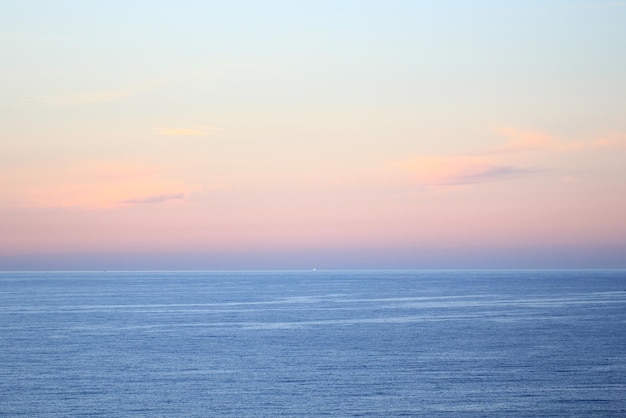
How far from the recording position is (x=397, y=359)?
84375 mm

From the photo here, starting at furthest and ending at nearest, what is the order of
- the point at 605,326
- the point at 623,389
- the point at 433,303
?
the point at 433,303 < the point at 605,326 < the point at 623,389

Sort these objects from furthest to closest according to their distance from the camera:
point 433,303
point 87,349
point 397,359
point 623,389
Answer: point 433,303, point 87,349, point 397,359, point 623,389

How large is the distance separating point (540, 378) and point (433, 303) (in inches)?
4156

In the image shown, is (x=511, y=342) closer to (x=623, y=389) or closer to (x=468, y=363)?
(x=468, y=363)

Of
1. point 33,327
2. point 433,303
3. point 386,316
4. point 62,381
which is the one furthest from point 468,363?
point 433,303

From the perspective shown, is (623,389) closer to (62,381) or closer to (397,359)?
(397,359)

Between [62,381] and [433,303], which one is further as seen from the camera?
[433,303]

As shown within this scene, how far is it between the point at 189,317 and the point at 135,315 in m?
11.0

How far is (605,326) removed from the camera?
116375mm

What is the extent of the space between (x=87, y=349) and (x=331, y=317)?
Result: 52.7 meters

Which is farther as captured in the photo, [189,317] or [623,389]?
[189,317]

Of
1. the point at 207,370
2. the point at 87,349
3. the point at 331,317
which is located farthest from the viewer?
the point at 331,317

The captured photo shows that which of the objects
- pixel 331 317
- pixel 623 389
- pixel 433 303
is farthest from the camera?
pixel 433 303

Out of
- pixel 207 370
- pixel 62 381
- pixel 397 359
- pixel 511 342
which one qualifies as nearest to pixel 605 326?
pixel 511 342
